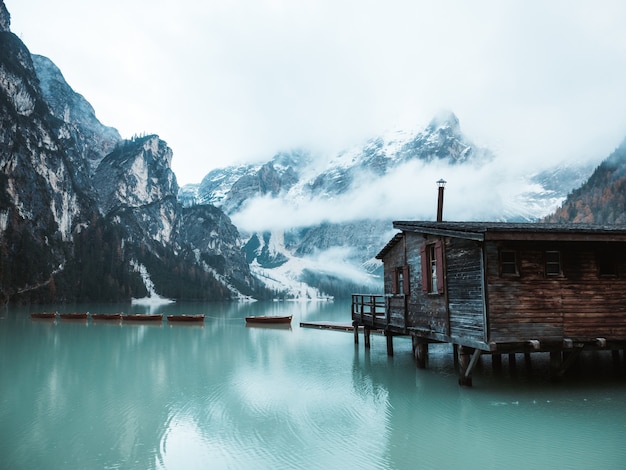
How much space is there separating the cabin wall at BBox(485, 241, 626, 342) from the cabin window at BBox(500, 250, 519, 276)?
134 mm

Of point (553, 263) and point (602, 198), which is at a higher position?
point (602, 198)

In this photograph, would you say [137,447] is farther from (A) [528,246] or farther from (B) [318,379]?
(A) [528,246]

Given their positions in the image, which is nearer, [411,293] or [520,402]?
[520,402]

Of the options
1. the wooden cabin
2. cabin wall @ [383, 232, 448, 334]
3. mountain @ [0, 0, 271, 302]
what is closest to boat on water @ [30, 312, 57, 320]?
mountain @ [0, 0, 271, 302]

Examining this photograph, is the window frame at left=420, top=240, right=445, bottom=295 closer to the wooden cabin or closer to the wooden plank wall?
the wooden plank wall

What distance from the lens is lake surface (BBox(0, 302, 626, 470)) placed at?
37.1 ft

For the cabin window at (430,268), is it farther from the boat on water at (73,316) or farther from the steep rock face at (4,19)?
the steep rock face at (4,19)

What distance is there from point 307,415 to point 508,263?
854 cm

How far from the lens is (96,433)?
13.3 m

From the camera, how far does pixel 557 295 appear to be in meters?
16.7

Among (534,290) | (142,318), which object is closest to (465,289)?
(534,290)

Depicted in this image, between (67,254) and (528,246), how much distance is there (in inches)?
5623

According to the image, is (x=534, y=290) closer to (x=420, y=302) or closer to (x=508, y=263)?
(x=508, y=263)

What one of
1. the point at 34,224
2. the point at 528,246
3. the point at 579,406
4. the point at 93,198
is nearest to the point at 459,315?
the point at 528,246
